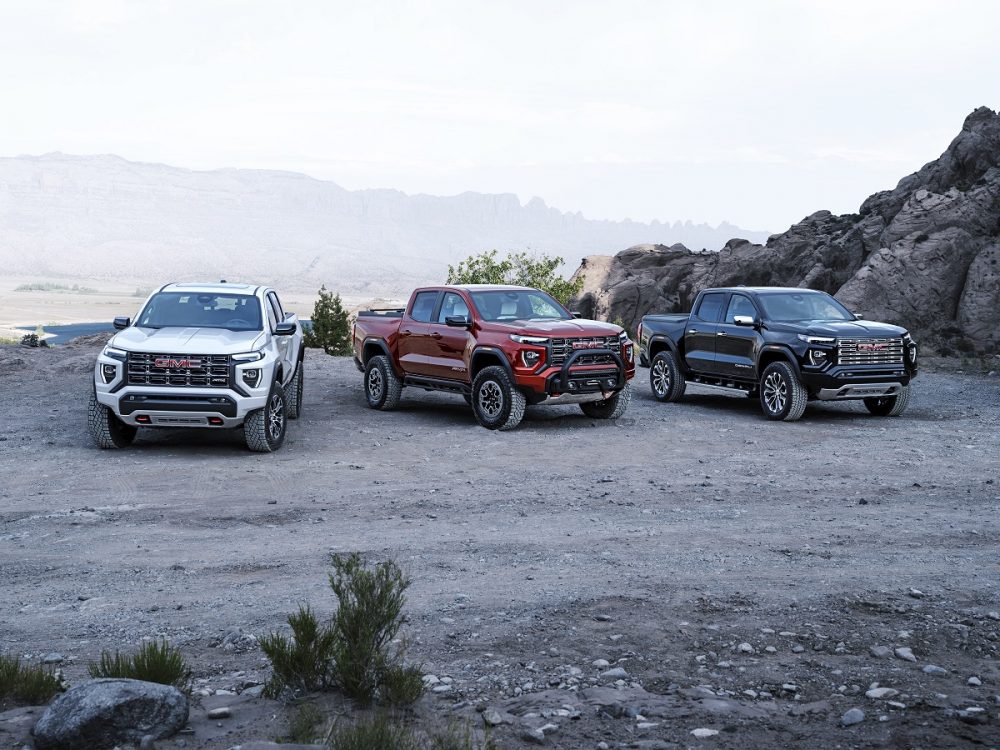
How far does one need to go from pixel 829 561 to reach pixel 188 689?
195 inches

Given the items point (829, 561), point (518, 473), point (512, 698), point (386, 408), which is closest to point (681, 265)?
point (386, 408)

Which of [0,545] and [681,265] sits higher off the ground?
[681,265]

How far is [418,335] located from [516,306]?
5.50 ft

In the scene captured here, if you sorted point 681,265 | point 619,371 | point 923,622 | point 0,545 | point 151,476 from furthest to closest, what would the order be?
1. point 681,265
2. point 619,371
3. point 151,476
4. point 0,545
5. point 923,622

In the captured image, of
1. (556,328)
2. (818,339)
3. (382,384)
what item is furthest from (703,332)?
(382,384)

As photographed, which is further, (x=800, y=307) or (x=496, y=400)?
(x=800, y=307)

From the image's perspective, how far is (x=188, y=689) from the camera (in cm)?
531

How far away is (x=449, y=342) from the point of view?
16.5m

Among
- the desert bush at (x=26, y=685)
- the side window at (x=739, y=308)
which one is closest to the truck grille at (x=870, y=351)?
the side window at (x=739, y=308)

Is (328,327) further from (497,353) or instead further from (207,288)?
(497,353)

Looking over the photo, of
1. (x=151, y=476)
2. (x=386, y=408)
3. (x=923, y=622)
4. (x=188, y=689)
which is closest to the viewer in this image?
(x=188, y=689)

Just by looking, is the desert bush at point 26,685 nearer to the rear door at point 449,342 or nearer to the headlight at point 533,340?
the headlight at point 533,340

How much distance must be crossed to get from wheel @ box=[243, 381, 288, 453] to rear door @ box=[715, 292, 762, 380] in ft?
24.5

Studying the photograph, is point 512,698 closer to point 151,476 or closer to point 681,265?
point 151,476
